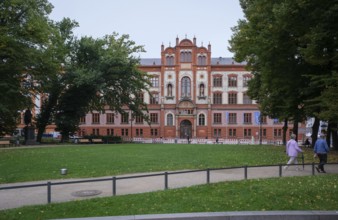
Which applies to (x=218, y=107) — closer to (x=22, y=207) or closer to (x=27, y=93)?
(x=27, y=93)

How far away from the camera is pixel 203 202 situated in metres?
10.7

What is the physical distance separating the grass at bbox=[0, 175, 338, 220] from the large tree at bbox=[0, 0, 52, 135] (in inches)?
1015

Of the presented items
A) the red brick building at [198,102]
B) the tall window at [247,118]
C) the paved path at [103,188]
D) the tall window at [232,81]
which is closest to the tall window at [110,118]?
the red brick building at [198,102]

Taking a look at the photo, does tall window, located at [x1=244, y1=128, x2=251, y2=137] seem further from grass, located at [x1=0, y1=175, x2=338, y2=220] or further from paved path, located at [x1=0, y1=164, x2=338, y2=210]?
grass, located at [x1=0, y1=175, x2=338, y2=220]

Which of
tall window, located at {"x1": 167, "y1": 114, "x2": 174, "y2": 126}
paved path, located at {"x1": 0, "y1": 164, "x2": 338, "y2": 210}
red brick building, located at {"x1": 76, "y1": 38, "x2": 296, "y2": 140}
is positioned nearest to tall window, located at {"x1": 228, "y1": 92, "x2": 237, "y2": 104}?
red brick building, located at {"x1": 76, "y1": 38, "x2": 296, "y2": 140}

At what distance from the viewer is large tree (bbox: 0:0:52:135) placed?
3503cm

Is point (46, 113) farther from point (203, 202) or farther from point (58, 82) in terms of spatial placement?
point (203, 202)

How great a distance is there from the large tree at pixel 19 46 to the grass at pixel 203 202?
2579cm

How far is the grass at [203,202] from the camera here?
9.95m

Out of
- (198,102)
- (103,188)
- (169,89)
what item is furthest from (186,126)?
(103,188)

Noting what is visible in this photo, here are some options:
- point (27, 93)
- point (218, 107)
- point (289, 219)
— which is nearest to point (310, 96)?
point (289, 219)

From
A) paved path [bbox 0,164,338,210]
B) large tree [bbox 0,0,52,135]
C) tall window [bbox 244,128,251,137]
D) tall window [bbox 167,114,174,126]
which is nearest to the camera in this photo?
paved path [bbox 0,164,338,210]

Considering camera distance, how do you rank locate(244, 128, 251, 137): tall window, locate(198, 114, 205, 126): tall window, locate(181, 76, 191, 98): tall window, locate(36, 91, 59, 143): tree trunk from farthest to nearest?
locate(244, 128, 251, 137): tall window, locate(181, 76, 191, 98): tall window, locate(198, 114, 205, 126): tall window, locate(36, 91, 59, 143): tree trunk

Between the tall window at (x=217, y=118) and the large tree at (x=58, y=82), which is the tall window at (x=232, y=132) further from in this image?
the large tree at (x=58, y=82)
